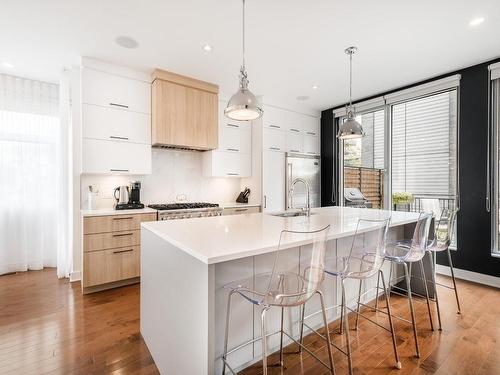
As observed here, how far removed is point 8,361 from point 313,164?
184 inches

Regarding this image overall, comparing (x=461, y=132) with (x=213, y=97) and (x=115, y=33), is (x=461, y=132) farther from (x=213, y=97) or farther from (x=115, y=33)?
(x=115, y=33)

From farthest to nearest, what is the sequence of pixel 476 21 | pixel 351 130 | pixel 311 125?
pixel 311 125 < pixel 351 130 < pixel 476 21

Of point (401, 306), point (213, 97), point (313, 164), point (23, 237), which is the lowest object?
point (401, 306)

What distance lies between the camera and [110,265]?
9.61ft

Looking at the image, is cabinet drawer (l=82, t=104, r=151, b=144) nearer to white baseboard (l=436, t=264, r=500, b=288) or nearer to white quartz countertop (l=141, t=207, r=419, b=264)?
white quartz countertop (l=141, t=207, r=419, b=264)

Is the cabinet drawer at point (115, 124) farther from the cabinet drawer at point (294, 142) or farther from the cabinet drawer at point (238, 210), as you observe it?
the cabinet drawer at point (294, 142)

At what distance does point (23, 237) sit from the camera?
354 cm

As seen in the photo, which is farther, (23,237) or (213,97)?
(213,97)

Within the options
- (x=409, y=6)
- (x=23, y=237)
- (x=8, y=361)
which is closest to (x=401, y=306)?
(x=409, y=6)

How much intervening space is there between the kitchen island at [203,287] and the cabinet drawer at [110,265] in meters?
1.20

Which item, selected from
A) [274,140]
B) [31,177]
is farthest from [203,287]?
[31,177]

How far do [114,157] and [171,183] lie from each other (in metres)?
0.96

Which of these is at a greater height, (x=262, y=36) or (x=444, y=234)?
(x=262, y=36)

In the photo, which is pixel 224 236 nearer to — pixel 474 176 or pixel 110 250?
pixel 110 250
